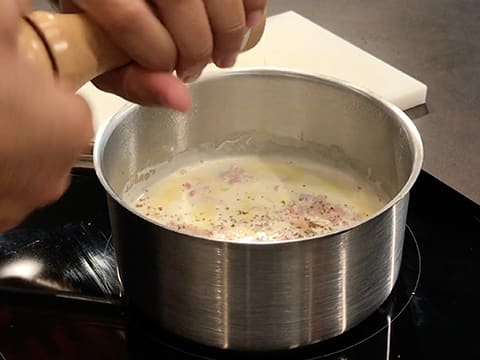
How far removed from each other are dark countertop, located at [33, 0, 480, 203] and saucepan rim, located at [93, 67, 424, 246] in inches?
4.9

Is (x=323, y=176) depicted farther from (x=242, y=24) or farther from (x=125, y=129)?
(x=242, y=24)

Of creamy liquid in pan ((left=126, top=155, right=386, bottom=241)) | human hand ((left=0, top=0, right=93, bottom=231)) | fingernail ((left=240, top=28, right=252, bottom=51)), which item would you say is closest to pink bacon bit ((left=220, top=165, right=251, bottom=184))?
creamy liquid in pan ((left=126, top=155, right=386, bottom=241))

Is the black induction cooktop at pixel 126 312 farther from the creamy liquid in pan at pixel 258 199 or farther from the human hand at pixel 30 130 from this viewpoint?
the human hand at pixel 30 130

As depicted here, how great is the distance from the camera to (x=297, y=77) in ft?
2.40

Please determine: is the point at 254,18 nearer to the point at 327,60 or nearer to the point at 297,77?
the point at 297,77

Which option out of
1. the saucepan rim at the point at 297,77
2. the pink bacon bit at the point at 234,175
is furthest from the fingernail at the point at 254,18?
the pink bacon bit at the point at 234,175

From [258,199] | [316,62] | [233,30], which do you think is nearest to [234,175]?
[258,199]

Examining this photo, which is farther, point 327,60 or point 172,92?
point 327,60

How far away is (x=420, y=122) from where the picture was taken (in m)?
0.84

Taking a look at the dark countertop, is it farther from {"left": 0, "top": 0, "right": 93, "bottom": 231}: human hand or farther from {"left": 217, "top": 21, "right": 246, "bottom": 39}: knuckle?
{"left": 0, "top": 0, "right": 93, "bottom": 231}: human hand

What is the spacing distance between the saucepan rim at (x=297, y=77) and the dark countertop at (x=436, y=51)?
0.41 feet

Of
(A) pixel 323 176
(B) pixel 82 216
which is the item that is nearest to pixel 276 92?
(A) pixel 323 176

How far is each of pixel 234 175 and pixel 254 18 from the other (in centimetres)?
29

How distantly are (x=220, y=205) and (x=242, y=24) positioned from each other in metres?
0.27
